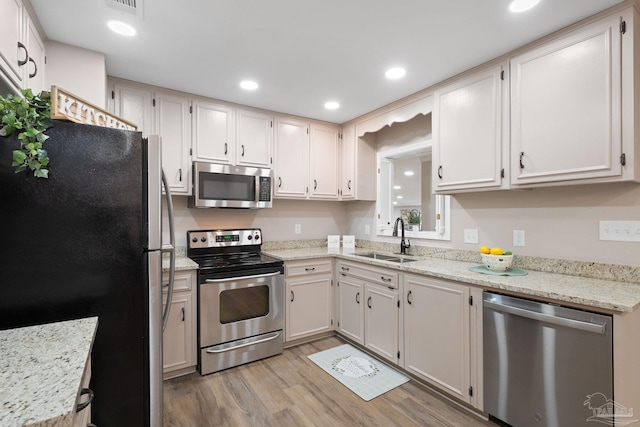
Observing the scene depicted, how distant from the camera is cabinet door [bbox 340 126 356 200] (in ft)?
11.7

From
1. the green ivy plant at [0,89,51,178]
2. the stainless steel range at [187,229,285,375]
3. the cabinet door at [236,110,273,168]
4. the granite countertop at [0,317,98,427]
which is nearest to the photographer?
the granite countertop at [0,317,98,427]

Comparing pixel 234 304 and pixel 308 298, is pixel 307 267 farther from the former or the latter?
pixel 234 304

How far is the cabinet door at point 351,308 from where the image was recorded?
111 inches

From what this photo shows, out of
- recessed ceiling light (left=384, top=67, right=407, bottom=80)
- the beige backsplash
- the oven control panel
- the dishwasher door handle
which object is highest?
recessed ceiling light (left=384, top=67, right=407, bottom=80)

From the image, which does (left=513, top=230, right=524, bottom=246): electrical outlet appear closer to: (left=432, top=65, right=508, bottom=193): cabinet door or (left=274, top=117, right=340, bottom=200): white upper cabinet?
(left=432, top=65, right=508, bottom=193): cabinet door

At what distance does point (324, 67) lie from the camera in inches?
91.0

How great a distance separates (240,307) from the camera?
8.56 ft

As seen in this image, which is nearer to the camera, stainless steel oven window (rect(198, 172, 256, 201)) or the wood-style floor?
the wood-style floor

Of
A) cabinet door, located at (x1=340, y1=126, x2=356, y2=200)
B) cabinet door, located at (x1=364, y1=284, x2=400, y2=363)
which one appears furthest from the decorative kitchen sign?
cabinet door, located at (x1=340, y1=126, x2=356, y2=200)

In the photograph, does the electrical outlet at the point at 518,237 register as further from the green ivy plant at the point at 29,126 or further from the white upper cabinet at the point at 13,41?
the white upper cabinet at the point at 13,41

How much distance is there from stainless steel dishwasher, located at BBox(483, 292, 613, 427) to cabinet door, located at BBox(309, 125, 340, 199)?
2.14 metres

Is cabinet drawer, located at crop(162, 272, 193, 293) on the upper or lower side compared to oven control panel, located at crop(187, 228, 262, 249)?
lower

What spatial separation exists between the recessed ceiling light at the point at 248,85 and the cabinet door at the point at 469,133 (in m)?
1.56

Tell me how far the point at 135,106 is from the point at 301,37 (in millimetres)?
1571
